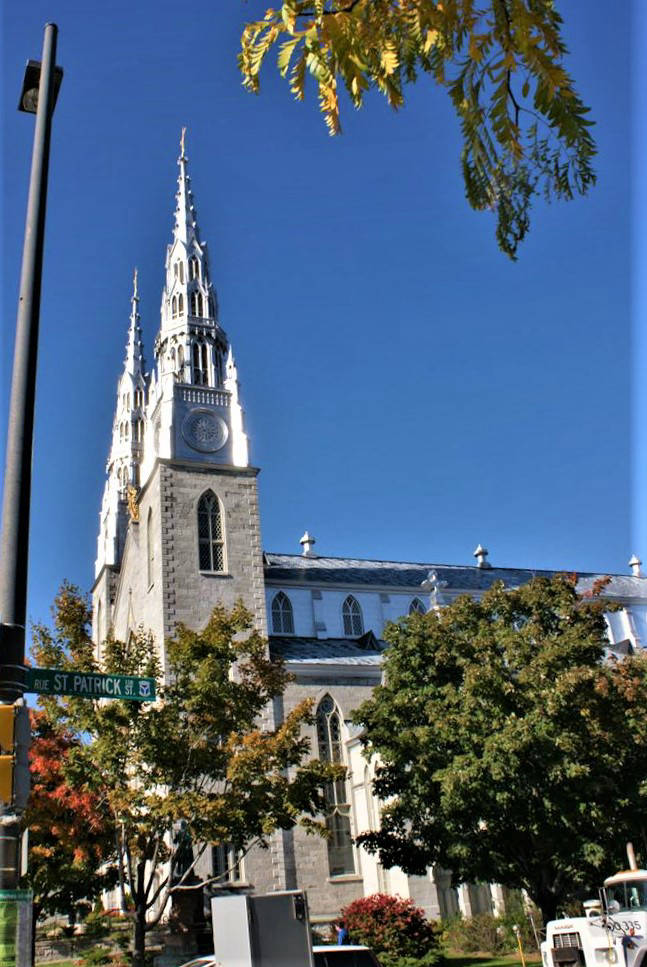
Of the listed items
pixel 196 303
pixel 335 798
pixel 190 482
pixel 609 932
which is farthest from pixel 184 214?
pixel 609 932

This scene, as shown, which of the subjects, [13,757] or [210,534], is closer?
[13,757]

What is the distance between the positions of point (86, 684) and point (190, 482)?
98.3 ft

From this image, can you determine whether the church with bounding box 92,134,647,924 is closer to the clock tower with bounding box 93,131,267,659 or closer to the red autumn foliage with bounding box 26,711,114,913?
the clock tower with bounding box 93,131,267,659

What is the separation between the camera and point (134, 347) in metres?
65.5

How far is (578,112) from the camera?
14.3 ft

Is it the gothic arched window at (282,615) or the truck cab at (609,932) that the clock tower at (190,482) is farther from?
the truck cab at (609,932)

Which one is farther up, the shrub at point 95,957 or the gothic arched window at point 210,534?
the gothic arched window at point 210,534

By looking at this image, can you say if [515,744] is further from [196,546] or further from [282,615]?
[282,615]

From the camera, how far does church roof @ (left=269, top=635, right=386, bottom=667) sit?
39.2 metres

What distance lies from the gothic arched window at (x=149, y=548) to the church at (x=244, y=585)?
9 centimetres

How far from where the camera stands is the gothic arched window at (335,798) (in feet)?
115

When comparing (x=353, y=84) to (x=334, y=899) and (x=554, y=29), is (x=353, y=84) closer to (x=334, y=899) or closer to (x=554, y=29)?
(x=554, y=29)

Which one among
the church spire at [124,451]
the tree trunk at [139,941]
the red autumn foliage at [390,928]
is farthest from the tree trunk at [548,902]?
the church spire at [124,451]

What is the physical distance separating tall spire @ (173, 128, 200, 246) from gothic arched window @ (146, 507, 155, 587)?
15.2m
